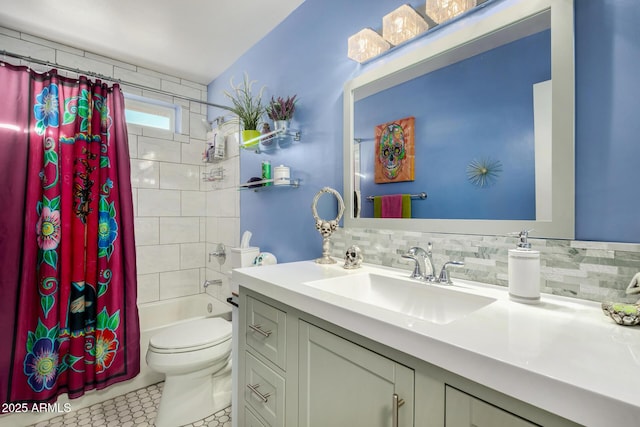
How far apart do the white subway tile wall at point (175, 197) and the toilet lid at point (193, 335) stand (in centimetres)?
54

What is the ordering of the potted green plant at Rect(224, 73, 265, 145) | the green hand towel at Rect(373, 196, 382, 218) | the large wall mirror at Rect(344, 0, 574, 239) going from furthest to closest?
1. the potted green plant at Rect(224, 73, 265, 145)
2. the green hand towel at Rect(373, 196, 382, 218)
3. the large wall mirror at Rect(344, 0, 574, 239)

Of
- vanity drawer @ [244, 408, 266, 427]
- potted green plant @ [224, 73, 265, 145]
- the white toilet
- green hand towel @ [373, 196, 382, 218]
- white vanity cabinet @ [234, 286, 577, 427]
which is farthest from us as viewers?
potted green plant @ [224, 73, 265, 145]

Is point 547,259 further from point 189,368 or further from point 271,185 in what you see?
point 189,368

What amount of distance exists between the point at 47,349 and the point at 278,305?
171 centimetres

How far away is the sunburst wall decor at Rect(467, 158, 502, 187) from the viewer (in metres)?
1.02

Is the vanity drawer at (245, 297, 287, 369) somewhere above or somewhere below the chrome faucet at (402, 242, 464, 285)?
below

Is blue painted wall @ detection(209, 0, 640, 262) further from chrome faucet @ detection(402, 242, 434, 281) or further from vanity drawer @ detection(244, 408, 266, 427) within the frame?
vanity drawer @ detection(244, 408, 266, 427)

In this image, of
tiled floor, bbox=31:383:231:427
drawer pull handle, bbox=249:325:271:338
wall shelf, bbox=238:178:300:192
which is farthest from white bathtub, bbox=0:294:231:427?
drawer pull handle, bbox=249:325:271:338

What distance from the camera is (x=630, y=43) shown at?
778mm

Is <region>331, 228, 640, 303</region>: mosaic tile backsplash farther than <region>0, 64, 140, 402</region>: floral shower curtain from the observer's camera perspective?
No

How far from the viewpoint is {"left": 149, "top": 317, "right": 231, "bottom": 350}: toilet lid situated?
1.72 m

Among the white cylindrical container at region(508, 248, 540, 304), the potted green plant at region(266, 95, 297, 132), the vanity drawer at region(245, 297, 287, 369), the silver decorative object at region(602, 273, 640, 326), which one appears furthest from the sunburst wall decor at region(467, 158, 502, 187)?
the potted green plant at region(266, 95, 297, 132)

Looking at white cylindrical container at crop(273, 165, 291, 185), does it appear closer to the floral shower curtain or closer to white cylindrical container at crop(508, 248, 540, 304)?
the floral shower curtain

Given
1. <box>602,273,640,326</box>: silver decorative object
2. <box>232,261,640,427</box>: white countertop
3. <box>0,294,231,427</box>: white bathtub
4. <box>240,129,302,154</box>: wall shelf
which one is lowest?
<box>0,294,231,427</box>: white bathtub
